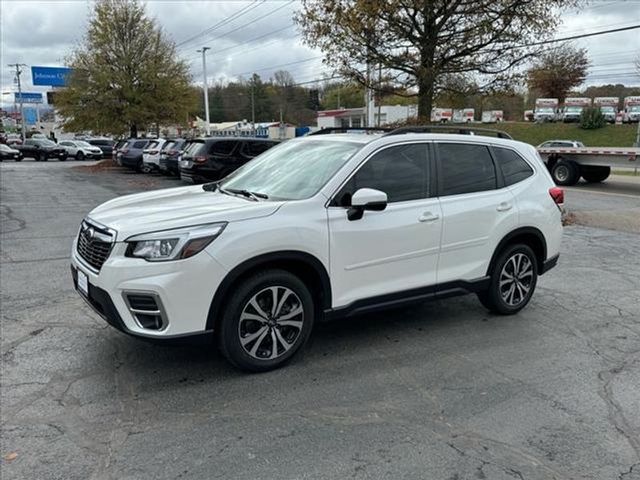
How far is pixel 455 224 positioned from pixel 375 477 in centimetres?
246

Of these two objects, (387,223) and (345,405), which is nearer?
(345,405)

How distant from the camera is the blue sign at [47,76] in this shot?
1812 inches

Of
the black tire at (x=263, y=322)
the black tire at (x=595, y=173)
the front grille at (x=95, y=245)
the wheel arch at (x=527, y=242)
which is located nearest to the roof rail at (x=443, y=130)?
the wheel arch at (x=527, y=242)

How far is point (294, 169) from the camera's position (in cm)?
455

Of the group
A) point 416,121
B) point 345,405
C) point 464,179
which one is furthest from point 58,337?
point 416,121

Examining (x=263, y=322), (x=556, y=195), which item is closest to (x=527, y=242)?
(x=556, y=195)

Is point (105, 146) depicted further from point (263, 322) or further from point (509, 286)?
point (263, 322)

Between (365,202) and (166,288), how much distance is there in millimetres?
1506

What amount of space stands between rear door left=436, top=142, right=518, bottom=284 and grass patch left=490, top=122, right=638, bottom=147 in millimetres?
45004

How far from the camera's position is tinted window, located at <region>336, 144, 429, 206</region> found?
416cm

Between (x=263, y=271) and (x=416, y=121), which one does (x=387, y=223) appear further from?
(x=416, y=121)

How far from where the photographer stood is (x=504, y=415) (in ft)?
11.1

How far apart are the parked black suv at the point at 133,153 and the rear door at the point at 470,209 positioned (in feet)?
76.1

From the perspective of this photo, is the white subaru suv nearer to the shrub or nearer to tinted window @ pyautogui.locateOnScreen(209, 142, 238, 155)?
tinted window @ pyautogui.locateOnScreen(209, 142, 238, 155)
